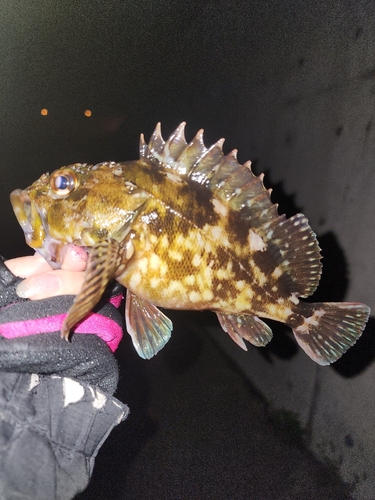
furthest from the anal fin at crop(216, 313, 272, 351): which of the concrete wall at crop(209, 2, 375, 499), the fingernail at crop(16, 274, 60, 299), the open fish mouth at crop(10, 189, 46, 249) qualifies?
the concrete wall at crop(209, 2, 375, 499)

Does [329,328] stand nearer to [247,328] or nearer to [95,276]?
[247,328]

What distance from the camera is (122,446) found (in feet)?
15.4

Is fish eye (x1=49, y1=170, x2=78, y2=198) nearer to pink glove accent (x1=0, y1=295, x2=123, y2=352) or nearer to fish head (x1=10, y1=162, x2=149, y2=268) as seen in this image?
fish head (x1=10, y1=162, x2=149, y2=268)

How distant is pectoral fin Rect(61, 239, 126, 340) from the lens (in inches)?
52.5

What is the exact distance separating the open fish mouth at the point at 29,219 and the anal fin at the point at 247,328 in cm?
98

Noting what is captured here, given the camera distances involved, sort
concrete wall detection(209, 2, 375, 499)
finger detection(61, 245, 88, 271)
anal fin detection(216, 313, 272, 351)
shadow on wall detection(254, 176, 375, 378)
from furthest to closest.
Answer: shadow on wall detection(254, 176, 375, 378)
concrete wall detection(209, 2, 375, 499)
anal fin detection(216, 313, 272, 351)
finger detection(61, 245, 88, 271)

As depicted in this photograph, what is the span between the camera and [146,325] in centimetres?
173

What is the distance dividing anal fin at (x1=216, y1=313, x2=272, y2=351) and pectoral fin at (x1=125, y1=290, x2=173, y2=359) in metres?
0.33

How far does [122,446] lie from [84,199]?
4.13m

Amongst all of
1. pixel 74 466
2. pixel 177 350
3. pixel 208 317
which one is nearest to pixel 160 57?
pixel 208 317

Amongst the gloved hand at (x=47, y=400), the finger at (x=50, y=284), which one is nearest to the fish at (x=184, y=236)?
the finger at (x=50, y=284)

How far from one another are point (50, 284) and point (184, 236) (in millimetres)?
621

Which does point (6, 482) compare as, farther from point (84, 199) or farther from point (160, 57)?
point (160, 57)

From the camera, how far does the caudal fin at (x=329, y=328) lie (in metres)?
1.86
